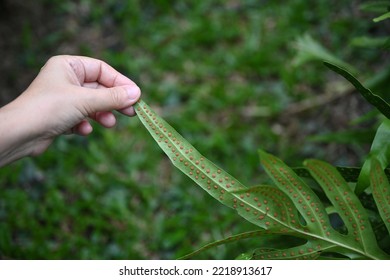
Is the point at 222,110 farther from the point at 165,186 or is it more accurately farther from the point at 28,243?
the point at 28,243

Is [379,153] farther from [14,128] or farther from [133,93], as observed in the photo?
[14,128]

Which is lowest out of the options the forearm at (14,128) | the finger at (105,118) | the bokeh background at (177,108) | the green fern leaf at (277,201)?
the bokeh background at (177,108)

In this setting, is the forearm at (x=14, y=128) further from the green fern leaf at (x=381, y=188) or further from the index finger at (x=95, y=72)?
the green fern leaf at (x=381, y=188)

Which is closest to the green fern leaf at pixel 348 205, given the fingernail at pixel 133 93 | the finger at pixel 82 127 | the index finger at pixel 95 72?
the fingernail at pixel 133 93

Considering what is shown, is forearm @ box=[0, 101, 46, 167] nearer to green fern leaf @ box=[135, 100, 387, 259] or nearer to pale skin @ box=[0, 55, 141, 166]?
pale skin @ box=[0, 55, 141, 166]

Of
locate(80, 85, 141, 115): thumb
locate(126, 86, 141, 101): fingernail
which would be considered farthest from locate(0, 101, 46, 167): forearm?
locate(126, 86, 141, 101): fingernail

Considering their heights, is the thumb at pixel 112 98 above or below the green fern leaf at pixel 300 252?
above
